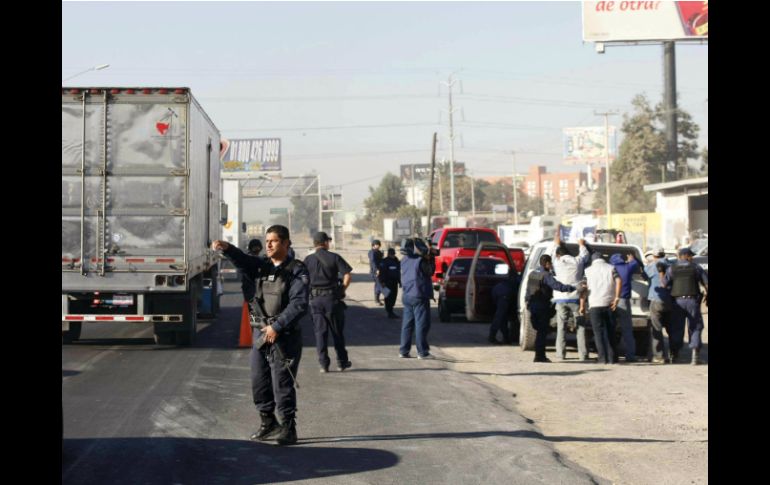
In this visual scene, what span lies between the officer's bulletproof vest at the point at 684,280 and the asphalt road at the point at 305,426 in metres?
3.80

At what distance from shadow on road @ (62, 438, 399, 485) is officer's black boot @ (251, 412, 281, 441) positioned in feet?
0.32

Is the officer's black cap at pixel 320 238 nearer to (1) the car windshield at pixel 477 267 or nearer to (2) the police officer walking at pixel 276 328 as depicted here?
(2) the police officer walking at pixel 276 328

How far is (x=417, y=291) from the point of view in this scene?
623 inches

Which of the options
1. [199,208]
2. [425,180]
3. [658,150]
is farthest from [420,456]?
[425,180]

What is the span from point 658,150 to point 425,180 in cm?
10578

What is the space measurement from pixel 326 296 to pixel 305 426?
4467 mm

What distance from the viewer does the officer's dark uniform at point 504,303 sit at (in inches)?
739

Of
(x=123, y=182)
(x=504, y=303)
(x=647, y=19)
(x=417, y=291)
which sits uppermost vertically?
(x=647, y=19)

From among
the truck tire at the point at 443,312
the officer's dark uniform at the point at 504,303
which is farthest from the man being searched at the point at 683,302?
the truck tire at the point at 443,312

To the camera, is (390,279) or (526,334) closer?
(526,334)

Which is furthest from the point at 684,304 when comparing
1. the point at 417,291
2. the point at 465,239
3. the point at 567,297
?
the point at 465,239

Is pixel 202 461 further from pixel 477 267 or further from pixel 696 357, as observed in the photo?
pixel 477 267

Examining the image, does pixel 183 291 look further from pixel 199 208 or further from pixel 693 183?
pixel 693 183
